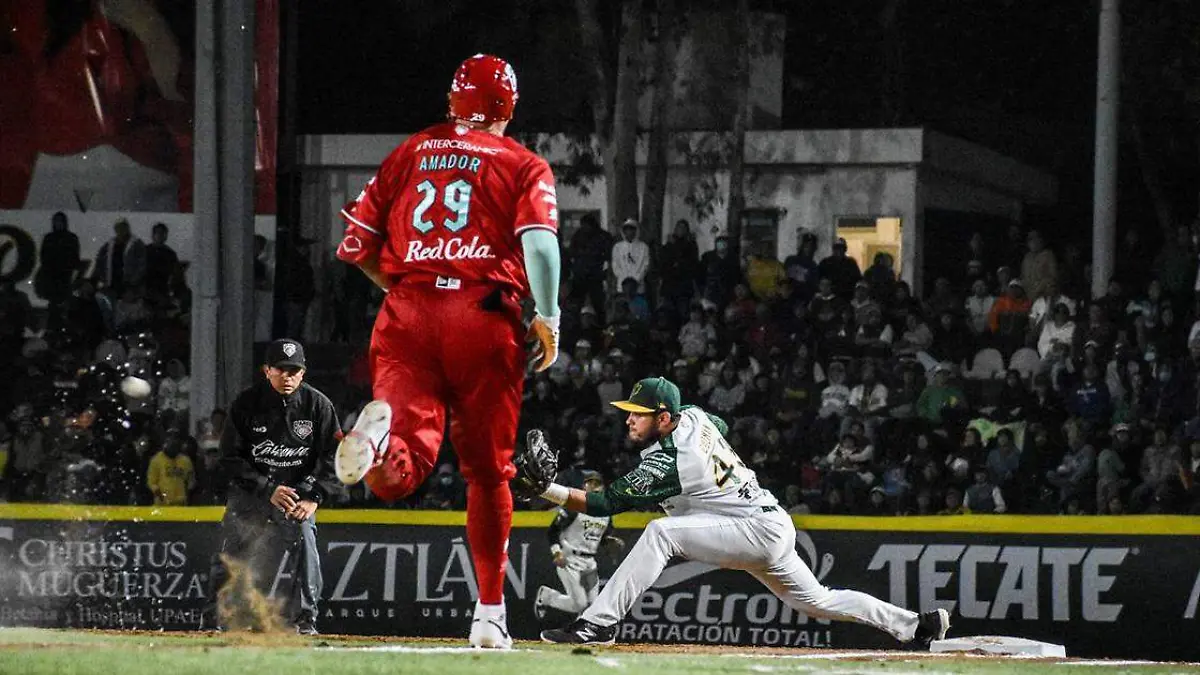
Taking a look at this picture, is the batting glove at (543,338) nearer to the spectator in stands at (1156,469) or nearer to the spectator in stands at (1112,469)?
the spectator in stands at (1112,469)

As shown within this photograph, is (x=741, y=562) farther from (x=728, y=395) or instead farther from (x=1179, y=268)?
(x=1179, y=268)

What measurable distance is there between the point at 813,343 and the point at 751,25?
12112mm

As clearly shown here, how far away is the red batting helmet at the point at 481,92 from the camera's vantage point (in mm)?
8773

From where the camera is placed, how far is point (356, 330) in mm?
24562

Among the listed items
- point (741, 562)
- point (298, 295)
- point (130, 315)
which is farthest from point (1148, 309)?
point (130, 315)

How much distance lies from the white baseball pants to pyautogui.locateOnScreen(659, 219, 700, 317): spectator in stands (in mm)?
10121

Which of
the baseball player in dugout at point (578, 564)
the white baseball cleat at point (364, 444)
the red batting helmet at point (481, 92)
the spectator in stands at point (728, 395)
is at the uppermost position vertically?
the red batting helmet at point (481, 92)

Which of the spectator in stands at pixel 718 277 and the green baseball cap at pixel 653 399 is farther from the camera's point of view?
the spectator in stands at pixel 718 277

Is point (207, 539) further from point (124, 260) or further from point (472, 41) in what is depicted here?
point (472, 41)

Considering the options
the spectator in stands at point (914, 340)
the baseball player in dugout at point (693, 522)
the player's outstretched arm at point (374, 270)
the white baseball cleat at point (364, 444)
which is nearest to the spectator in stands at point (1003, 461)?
the spectator in stands at point (914, 340)

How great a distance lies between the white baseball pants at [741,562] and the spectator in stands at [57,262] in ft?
46.2

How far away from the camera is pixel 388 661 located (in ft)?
28.3

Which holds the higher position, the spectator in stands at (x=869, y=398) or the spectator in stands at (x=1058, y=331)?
the spectator in stands at (x=1058, y=331)

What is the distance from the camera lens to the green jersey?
10.9 m
